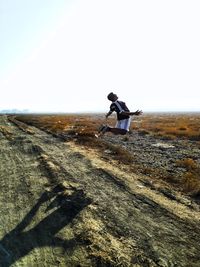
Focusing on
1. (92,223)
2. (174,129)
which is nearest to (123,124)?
(92,223)

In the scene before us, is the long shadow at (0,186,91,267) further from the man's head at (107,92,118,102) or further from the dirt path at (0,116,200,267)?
the man's head at (107,92,118,102)

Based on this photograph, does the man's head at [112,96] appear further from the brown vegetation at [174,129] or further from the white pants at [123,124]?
the brown vegetation at [174,129]

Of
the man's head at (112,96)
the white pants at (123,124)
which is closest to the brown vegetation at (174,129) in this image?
the white pants at (123,124)

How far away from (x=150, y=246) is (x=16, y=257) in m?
2.56

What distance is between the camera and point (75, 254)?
6281 mm

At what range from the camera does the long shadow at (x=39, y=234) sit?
636 centimetres

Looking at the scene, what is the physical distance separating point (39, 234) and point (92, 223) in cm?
131

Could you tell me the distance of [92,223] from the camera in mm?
7883

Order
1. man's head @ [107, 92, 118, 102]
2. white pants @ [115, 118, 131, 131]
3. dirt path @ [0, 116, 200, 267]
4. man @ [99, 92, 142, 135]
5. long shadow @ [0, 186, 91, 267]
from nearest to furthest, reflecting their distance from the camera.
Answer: dirt path @ [0, 116, 200, 267]
long shadow @ [0, 186, 91, 267]
man's head @ [107, 92, 118, 102]
man @ [99, 92, 142, 135]
white pants @ [115, 118, 131, 131]

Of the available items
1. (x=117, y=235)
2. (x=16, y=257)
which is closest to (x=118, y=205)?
(x=117, y=235)

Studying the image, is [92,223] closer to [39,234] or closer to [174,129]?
[39,234]

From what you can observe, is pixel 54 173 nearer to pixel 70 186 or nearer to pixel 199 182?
pixel 70 186

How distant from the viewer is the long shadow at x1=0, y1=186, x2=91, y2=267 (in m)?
6.36

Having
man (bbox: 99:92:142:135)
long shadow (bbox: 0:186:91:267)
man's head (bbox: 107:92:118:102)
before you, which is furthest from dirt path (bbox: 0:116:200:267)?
man's head (bbox: 107:92:118:102)
